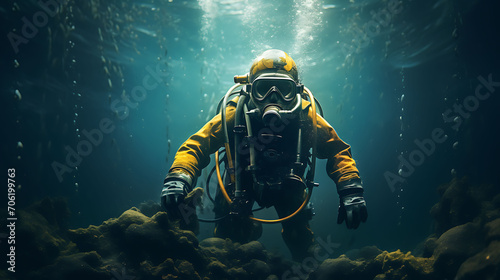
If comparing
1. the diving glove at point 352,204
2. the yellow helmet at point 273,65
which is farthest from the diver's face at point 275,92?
the diving glove at point 352,204

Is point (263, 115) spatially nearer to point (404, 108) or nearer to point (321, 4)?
point (321, 4)

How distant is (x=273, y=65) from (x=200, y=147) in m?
1.87

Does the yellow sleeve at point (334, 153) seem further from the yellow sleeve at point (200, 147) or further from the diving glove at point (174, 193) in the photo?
the diving glove at point (174, 193)

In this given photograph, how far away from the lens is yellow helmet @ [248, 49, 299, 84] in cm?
436

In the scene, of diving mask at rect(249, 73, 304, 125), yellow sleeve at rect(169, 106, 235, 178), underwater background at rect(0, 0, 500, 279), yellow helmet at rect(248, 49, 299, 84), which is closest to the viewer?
diving mask at rect(249, 73, 304, 125)

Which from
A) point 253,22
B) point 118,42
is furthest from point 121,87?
point 253,22

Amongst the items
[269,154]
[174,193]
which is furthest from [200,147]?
[269,154]

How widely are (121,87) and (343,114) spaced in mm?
38167

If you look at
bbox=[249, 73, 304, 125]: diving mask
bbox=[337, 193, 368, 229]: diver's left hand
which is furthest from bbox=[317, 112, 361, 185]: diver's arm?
bbox=[249, 73, 304, 125]: diving mask

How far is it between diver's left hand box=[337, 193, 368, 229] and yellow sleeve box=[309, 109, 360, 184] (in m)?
0.37

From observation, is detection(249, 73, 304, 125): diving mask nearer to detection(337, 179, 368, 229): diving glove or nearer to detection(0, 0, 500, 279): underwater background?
detection(337, 179, 368, 229): diving glove

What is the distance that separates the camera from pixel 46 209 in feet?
19.7

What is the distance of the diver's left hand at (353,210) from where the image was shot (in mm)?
3386

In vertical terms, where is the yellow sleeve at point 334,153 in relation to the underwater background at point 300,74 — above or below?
below
